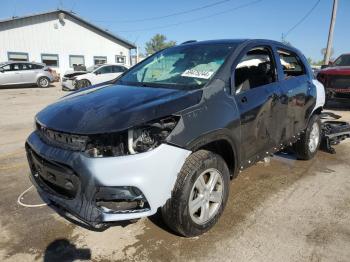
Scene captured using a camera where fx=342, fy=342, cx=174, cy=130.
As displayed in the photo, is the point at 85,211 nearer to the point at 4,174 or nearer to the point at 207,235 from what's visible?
the point at 207,235

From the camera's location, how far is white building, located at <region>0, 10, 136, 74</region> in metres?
25.0

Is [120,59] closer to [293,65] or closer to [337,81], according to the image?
[337,81]

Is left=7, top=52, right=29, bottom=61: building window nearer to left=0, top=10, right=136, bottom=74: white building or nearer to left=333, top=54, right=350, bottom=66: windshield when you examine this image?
left=0, top=10, right=136, bottom=74: white building

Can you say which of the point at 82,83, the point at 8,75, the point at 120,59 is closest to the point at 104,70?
the point at 82,83

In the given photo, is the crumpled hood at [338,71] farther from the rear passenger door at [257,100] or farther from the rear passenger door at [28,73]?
the rear passenger door at [28,73]

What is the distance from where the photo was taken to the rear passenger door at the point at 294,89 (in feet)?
14.7

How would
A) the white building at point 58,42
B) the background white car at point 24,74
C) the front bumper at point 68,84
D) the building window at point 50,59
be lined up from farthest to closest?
1. the building window at point 50,59
2. the white building at point 58,42
3. the background white car at point 24,74
4. the front bumper at point 68,84

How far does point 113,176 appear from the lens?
8.46 ft

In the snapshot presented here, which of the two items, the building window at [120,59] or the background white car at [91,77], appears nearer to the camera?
the background white car at [91,77]

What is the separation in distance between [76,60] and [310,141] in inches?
1017

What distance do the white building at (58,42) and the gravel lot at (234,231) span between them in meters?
23.4

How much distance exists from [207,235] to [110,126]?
1.50 m

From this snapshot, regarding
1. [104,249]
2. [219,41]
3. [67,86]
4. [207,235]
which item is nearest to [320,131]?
[219,41]

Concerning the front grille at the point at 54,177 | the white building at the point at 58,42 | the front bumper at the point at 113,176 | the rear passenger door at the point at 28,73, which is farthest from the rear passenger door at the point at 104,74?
the front bumper at the point at 113,176
